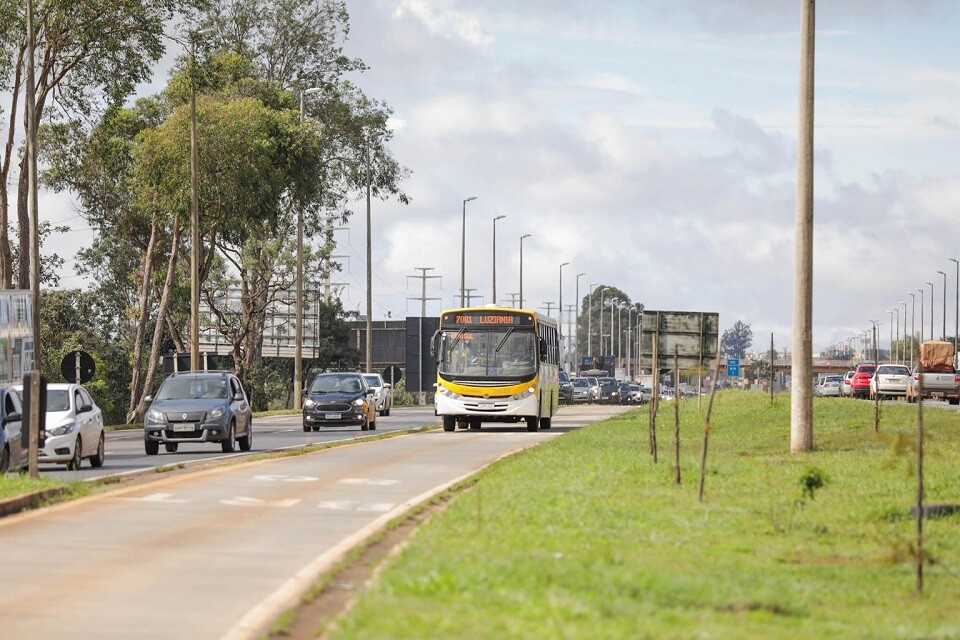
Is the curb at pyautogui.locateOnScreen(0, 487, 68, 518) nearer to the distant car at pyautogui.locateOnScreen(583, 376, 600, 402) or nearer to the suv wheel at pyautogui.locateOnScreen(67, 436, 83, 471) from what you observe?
the suv wheel at pyautogui.locateOnScreen(67, 436, 83, 471)

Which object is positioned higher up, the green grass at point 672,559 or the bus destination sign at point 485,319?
the bus destination sign at point 485,319

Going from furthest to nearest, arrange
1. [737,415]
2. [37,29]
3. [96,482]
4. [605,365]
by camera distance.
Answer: [605,365]
[37,29]
[737,415]
[96,482]

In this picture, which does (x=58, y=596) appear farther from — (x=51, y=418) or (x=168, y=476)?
(x=51, y=418)

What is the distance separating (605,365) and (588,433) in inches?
6204

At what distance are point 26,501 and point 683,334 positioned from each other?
64.6 ft

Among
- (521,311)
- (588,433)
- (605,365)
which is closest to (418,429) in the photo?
(521,311)

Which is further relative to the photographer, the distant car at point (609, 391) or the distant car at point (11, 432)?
the distant car at point (609, 391)

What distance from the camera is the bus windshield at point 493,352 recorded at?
4509 centimetres

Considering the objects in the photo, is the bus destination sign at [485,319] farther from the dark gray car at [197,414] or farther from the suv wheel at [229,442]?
the suv wheel at [229,442]

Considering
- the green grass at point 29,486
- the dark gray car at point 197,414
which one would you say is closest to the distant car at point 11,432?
the green grass at point 29,486

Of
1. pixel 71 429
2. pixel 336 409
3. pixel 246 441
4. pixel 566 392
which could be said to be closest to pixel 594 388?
pixel 566 392

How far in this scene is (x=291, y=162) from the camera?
66.2 meters

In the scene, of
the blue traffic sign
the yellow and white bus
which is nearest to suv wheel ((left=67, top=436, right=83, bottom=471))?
the yellow and white bus

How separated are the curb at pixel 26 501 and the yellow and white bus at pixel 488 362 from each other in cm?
2556
